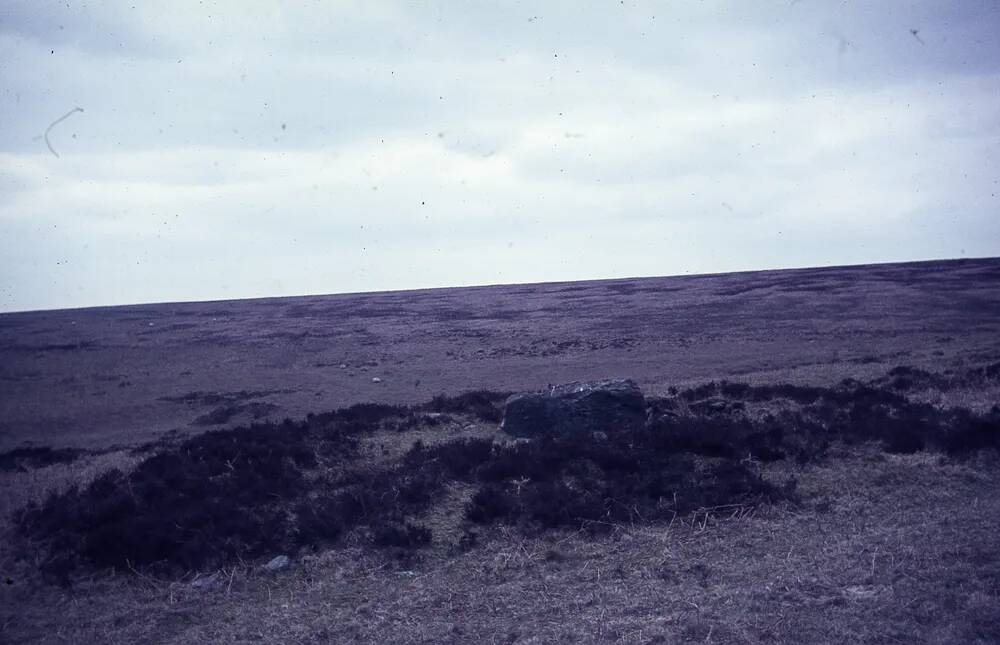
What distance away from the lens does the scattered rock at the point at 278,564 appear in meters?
8.98

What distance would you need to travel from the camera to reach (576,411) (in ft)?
49.3

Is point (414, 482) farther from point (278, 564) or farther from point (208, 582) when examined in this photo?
point (208, 582)

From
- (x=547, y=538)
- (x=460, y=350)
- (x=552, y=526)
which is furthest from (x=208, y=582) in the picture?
(x=460, y=350)

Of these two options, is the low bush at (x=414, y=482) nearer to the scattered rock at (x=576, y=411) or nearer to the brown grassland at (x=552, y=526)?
the brown grassland at (x=552, y=526)

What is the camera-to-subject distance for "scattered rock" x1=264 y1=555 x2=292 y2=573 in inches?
354

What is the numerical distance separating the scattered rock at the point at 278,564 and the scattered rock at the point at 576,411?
641 centimetres

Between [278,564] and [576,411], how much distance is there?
7.42 meters

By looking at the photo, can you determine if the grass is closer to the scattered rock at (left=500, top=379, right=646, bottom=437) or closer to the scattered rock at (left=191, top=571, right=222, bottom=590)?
the scattered rock at (left=191, top=571, right=222, bottom=590)

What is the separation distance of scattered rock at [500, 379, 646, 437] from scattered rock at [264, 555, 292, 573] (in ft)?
21.0

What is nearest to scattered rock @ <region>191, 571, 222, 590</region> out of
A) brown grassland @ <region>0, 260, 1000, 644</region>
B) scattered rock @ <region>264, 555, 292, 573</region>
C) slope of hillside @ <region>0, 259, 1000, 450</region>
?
brown grassland @ <region>0, 260, 1000, 644</region>

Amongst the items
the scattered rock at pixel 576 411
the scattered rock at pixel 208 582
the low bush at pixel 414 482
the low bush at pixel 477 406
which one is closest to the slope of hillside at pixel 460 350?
the low bush at pixel 477 406

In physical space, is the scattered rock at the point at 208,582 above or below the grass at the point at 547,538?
below

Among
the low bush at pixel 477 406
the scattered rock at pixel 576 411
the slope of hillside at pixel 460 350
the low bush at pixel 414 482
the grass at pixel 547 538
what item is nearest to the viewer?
the grass at pixel 547 538

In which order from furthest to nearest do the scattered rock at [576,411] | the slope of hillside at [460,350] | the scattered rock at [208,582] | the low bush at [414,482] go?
the slope of hillside at [460,350] → the scattered rock at [576,411] → the low bush at [414,482] → the scattered rock at [208,582]
